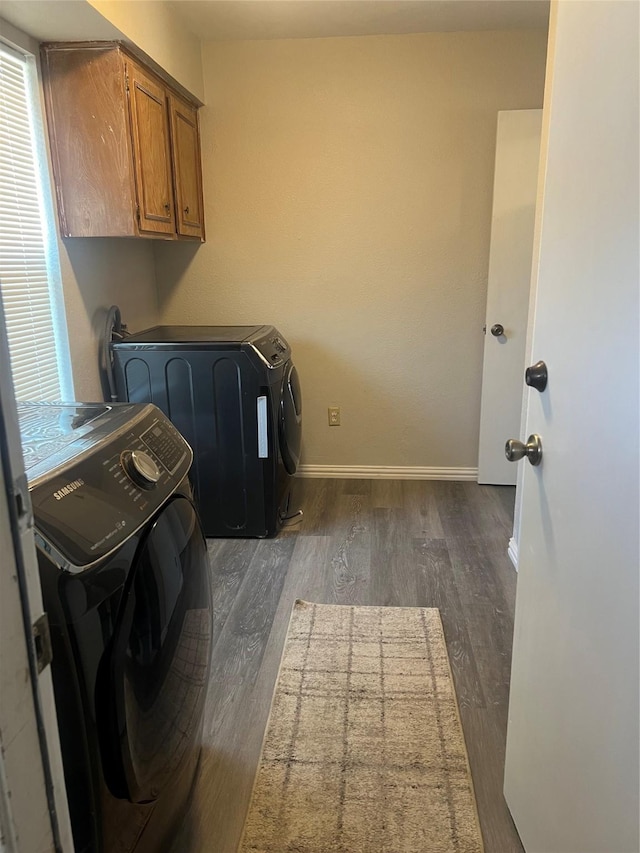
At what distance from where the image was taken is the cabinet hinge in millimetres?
625

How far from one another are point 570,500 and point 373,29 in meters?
2.91

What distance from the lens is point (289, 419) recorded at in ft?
9.89

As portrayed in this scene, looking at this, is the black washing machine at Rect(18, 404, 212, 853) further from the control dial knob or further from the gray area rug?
the gray area rug

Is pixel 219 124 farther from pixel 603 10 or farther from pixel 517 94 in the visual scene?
pixel 603 10

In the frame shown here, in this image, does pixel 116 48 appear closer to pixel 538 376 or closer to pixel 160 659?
pixel 538 376

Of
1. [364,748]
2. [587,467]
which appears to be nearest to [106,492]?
[587,467]

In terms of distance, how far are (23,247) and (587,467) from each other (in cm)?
213

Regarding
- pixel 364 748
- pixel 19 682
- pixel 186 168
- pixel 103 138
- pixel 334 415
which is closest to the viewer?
pixel 19 682

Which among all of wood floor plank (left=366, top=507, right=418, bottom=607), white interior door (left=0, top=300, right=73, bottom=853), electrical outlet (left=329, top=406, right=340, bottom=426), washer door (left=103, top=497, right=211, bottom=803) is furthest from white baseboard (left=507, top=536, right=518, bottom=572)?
white interior door (left=0, top=300, right=73, bottom=853)

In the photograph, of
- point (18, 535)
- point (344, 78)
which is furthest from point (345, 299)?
point (18, 535)

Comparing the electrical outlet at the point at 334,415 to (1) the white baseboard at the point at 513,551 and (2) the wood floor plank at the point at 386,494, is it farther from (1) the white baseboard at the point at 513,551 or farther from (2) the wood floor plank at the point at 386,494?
(1) the white baseboard at the point at 513,551

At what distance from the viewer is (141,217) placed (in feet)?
8.33

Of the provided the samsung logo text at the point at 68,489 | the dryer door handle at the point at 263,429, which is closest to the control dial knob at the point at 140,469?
the samsung logo text at the point at 68,489

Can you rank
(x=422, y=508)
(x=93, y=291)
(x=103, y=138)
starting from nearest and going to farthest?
(x=103, y=138) < (x=93, y=291) < (x=422, y=508)
